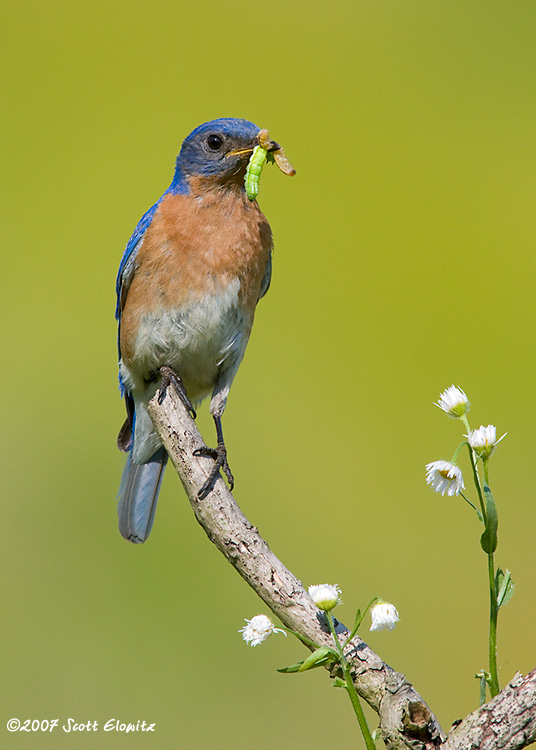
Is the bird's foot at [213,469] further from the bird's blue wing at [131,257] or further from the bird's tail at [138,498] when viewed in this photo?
the bird's blue wing at [131,257]

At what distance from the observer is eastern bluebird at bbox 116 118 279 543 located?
3.63 m

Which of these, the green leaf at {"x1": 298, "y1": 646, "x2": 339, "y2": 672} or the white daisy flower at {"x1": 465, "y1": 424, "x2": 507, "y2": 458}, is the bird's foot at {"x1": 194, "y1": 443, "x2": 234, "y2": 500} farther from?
the white daisy flower at {"x1": 465, "y1": 424, "x2": 507, "y2": 458}

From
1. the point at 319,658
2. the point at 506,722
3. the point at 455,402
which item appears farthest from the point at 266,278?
the point at 506,722

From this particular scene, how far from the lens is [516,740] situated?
6.02ft

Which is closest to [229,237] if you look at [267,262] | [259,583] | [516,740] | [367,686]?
[267,262]

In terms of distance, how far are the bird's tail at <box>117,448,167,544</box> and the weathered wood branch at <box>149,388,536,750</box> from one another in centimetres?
108

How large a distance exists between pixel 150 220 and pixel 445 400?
87.0 inches

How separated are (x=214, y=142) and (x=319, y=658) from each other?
8.36 feet

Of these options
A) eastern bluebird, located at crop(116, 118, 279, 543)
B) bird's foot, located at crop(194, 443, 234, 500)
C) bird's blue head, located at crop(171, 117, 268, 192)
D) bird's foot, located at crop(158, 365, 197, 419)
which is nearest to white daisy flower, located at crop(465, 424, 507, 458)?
bird's foot, located at crop(194, 443, 234, 500)

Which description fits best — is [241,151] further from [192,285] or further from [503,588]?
[503,588]

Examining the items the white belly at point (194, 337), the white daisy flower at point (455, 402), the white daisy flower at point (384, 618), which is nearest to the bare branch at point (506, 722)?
the white daisy flower at point (384, 618)

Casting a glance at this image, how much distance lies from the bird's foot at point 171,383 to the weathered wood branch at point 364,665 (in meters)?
0.43

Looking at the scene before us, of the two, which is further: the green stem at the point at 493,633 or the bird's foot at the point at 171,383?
the bird's foot at the point at 171,383

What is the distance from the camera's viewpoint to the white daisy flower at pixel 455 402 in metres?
2.04
